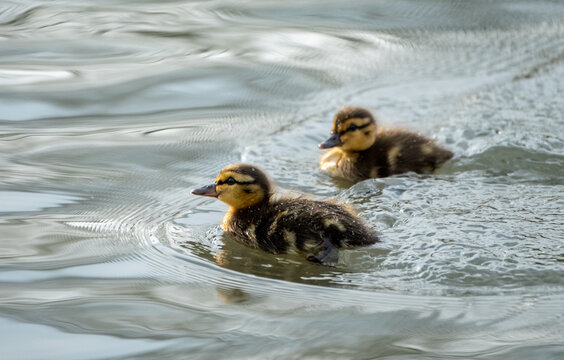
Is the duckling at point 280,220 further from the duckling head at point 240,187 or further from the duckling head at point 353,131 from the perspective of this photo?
the duckling head at point 353,131

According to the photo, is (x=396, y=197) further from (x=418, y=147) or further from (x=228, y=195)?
(x=228, y=195)

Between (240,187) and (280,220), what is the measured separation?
0.27 metres

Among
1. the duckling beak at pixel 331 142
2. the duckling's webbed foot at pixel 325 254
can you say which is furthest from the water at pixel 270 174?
the duckling beak at pixel 331 142

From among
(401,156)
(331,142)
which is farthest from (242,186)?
(401,156)

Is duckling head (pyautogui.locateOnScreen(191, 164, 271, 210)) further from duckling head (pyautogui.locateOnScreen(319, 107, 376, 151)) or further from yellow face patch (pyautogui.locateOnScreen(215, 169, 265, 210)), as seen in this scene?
duckling head (pyautogui.locateOnScreen(319, 107, 376, 151))

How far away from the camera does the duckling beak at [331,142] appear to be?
15.4ft

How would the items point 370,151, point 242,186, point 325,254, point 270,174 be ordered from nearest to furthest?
1. point 325,254
2. point 242,186
3. point 270,174
4. point 370,151

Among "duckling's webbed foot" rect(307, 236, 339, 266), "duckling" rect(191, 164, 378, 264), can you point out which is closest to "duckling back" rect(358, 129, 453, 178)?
"duckling" rect(191, 164, 378, 264)

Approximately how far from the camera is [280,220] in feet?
12.1

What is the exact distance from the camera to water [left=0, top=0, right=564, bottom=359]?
2.91 meters

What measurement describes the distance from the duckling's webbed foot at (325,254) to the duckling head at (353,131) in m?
1.19

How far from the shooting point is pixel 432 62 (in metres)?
6.33

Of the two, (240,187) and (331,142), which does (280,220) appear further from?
(331,142)

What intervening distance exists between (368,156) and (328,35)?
7.46 ft
